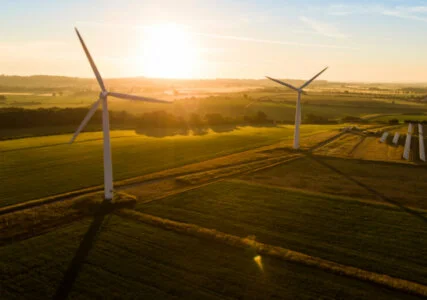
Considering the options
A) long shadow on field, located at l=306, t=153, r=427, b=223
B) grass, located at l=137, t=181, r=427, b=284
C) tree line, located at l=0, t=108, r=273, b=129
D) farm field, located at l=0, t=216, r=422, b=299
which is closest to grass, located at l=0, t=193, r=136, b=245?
farm field, located at l=0, t=216, r=422, b=299

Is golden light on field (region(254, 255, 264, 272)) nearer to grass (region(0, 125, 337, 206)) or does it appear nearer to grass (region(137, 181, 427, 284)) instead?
grass (region(137, 181, 427, 284))

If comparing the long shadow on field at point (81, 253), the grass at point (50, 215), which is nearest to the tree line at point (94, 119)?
the grass at point (50, 215)

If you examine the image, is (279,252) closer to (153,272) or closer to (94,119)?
(153,272)

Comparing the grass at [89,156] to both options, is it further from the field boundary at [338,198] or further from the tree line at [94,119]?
the field boundary at [338,198]

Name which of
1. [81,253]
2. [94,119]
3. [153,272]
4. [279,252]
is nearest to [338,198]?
[279,252]

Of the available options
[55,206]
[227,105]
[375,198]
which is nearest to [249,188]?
[375,198]

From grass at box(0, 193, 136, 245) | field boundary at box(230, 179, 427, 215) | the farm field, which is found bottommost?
the farm field
